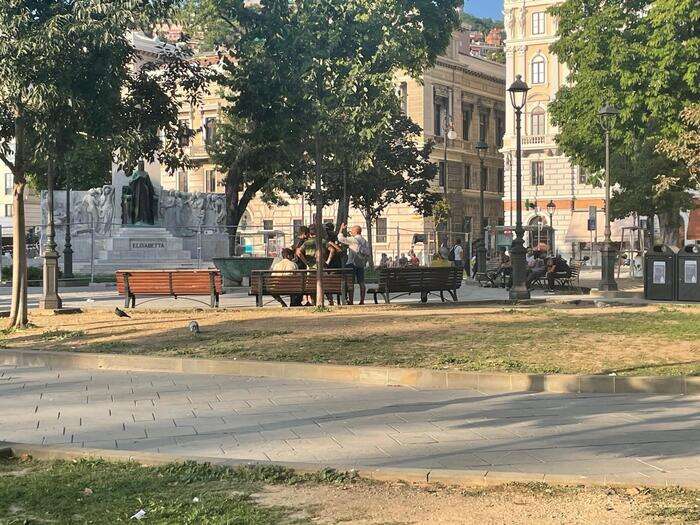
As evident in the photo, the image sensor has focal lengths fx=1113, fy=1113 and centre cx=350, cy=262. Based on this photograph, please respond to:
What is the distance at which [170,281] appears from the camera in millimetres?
20609

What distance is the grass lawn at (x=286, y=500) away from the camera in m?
5.46

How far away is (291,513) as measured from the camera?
18.3 ft

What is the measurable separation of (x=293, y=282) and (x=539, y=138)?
62.2 meters

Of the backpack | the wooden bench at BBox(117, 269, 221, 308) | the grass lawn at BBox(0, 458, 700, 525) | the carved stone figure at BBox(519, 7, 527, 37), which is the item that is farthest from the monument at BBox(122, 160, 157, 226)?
the carved stone figure at BBox(519, 7, 527, 37)

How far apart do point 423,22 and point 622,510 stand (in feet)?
128

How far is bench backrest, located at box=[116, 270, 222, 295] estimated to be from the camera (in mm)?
20625

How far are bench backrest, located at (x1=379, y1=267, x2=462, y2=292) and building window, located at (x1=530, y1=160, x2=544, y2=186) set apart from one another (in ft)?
192

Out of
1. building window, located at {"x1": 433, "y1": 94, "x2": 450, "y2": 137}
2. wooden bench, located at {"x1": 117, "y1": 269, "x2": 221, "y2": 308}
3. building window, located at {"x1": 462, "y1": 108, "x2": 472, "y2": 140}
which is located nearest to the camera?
wooden bench, located at {"x1": 117, "y1": 269, "x2": 221, "y2": 308}

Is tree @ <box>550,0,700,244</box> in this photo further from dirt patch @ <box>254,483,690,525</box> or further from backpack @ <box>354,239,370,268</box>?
dirt patch @ <box>254,483,690,525</box>

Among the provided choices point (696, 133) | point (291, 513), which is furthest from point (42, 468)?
point (696, 133)

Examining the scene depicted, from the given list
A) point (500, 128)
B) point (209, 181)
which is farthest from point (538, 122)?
point (209, 181)

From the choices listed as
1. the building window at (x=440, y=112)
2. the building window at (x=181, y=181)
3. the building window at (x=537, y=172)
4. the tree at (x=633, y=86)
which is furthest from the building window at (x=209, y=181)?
the tree at (x=633, y=86)

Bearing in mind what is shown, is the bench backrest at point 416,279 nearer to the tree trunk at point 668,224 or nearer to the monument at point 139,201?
the tree trunk at point 668,224

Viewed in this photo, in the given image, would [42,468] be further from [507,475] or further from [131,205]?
[131,205]
